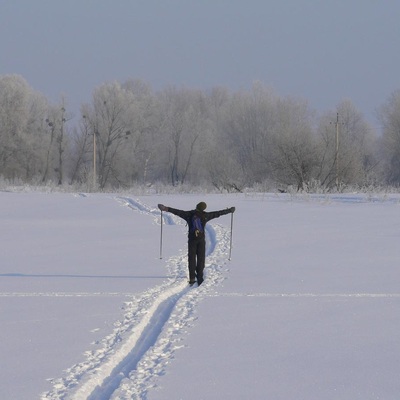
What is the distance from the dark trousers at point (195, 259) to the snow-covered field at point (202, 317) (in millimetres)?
243

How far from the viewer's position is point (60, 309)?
10656mm

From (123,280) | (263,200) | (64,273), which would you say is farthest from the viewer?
(263,200)

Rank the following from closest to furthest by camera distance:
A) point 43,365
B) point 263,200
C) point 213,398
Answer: point 213,398 → point 43,365 → point 263,200

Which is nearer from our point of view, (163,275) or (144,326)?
(144,326)

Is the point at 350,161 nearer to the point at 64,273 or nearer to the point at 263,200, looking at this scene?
the point at 263,200

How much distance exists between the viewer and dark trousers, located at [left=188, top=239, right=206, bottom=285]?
13.0m

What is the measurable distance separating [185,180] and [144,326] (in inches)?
2566

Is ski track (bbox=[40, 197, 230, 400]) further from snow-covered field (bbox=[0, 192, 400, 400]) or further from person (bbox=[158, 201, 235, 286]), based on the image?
person (bbox=[158, 201, 235, 286])

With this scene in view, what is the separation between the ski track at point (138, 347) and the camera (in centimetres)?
655

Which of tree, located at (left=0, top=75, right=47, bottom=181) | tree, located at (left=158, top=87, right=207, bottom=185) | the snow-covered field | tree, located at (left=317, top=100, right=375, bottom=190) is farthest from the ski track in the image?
tree, located at (left=158, top=87, right=207, bottom=185)

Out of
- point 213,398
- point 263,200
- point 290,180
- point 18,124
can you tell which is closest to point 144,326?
point 213,398

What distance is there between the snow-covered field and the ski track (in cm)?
2

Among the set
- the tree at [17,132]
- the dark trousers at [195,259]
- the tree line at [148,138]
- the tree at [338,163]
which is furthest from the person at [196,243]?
the tree at [17,132]

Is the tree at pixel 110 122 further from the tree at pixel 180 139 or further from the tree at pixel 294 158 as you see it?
the tree at pixel 294 158
